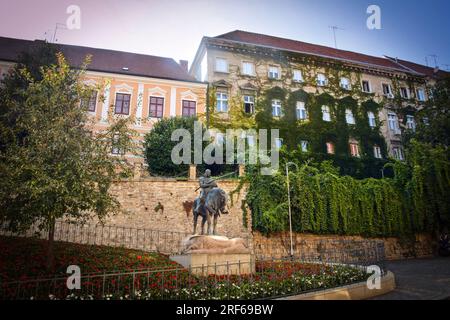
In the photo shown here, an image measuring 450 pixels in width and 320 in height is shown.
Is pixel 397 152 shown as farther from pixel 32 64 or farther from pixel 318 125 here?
pixel 32 64

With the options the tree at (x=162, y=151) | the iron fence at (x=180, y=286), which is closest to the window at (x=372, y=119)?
the tree at (x=162, y=151)

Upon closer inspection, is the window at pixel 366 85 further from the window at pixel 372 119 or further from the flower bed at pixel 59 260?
the flower bed at pixel 59 260

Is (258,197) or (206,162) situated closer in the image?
(258,197)

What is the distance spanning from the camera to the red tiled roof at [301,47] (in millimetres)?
31828

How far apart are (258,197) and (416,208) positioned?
11.8 m

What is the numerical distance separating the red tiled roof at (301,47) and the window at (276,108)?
6.42 m

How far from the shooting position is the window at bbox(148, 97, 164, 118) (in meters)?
27.1

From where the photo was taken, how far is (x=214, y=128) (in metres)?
27.0

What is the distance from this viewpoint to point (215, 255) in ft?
31.4

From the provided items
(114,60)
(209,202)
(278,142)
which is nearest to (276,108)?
(278,142)

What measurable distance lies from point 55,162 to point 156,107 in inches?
735

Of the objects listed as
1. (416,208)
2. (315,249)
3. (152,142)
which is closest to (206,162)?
(152,142)
